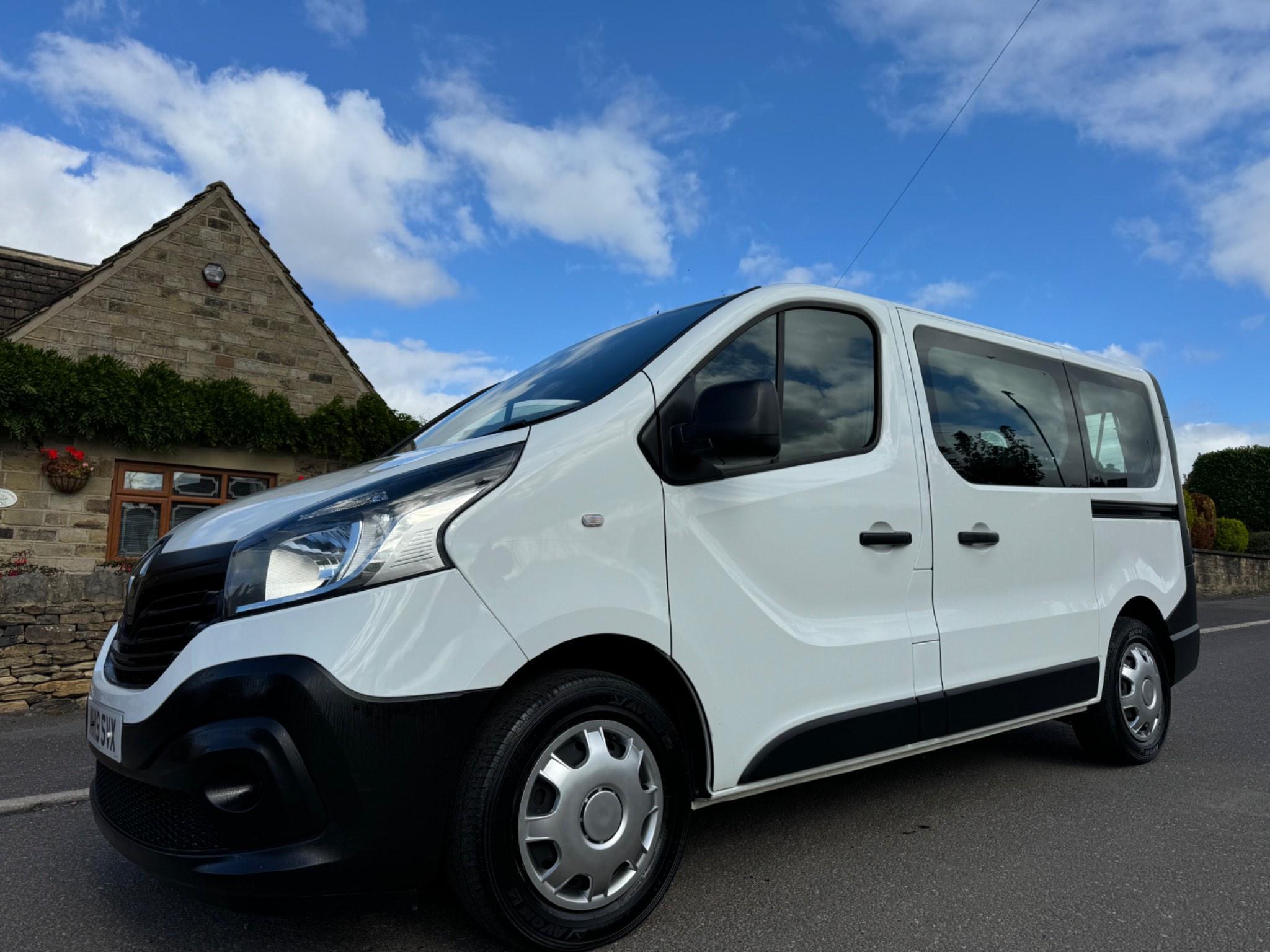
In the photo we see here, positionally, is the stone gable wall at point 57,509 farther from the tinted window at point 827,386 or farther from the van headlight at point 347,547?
the van headlight at point 347,547

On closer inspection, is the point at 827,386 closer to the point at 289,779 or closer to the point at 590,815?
the point at 590,815

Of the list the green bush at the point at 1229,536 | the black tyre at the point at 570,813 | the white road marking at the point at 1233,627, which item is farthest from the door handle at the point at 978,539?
the green bush at the point at 1229,536

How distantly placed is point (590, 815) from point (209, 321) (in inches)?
490

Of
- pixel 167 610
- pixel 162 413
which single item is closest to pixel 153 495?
pixel 162 413

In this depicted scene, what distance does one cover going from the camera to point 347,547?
2100mm

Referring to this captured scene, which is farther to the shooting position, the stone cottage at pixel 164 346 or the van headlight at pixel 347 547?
the stone cottage at pixel 164 346

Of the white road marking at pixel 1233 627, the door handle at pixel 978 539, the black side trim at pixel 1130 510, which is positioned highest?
the black side trim at pixel 1130 510

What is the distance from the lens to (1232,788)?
4.07 metres

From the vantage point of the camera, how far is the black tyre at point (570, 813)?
2.13 m

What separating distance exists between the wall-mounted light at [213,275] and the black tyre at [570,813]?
491 inches

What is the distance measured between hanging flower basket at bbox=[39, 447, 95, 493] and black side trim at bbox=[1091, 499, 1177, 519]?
36.1ft

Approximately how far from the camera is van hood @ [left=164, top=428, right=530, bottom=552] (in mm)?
2246

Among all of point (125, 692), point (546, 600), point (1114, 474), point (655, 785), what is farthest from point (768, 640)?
point (1114, 474)

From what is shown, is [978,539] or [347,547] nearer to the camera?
[347,547]
